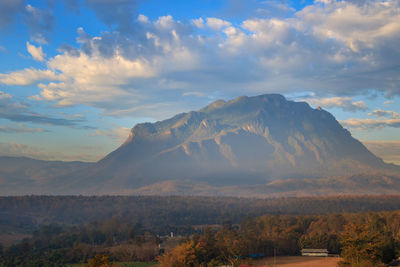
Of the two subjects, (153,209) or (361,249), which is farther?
(153,209)

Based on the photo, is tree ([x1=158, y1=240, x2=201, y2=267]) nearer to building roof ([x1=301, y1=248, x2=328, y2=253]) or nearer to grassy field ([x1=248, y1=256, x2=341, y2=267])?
grassy field ([x1=248, y1=256, x2=341, y2=267])

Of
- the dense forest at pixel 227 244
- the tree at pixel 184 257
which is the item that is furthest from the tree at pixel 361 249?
the tree at pixel 184 257

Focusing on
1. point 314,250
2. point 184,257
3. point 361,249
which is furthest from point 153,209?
point 361,249

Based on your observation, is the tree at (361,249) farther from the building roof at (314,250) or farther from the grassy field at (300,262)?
the building roof at (314,250)

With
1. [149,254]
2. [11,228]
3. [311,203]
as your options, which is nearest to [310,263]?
[149,254]

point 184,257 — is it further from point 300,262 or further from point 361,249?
point 300,262

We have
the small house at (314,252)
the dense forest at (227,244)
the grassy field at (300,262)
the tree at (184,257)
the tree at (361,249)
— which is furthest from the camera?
the small house at (314,252)
